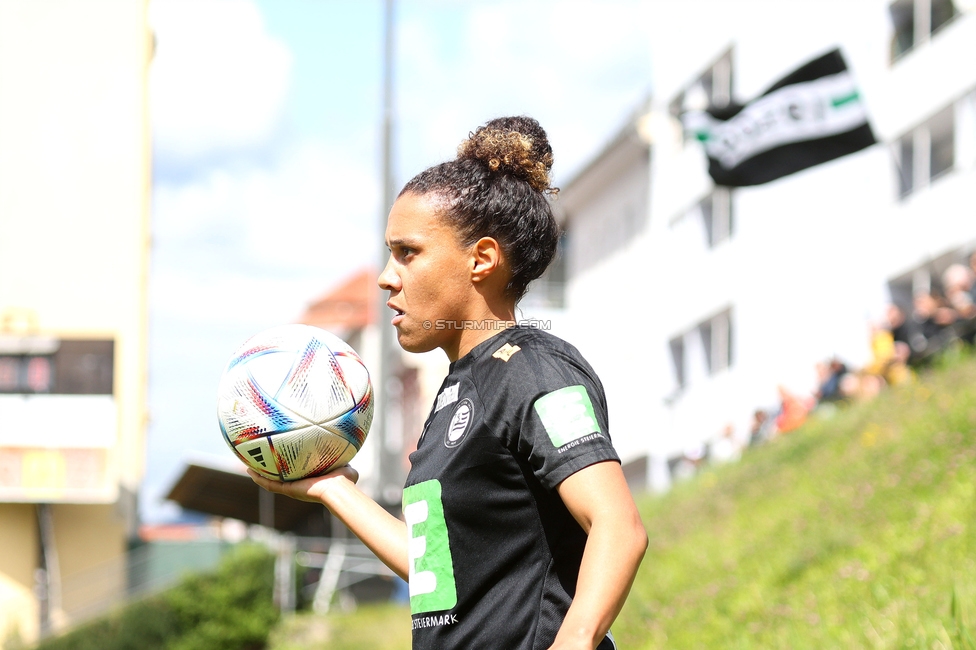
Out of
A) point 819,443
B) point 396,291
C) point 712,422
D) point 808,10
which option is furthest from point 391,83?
point 396,291

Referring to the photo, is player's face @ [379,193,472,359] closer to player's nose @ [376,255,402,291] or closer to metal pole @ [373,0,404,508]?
player's nose @ [376,255,402,291]

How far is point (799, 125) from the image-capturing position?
1192cm

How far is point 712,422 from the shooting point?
1105 inches

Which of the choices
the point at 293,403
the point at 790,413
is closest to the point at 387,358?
the point at 790,413

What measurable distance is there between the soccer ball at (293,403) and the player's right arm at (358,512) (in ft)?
0.11

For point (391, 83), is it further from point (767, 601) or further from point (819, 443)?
point (767, 601)

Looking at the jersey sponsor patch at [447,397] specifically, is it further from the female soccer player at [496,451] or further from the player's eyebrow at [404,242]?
the player's eyebrow at [404,242]

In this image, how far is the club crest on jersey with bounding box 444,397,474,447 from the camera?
2.70 m

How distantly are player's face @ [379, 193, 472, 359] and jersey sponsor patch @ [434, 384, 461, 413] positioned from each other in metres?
0.10

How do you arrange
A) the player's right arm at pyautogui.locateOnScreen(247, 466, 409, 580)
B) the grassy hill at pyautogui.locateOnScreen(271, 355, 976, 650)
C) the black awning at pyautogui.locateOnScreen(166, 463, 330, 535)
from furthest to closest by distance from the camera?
the black awning at pyautogui.locateOnScreen(166, 463, 330, 535) → the grassy hill at pyautogui.locateOnScreen(271, 355, 976, 650) → the player's right arm at pyautogui.locateOnScreen(247, 466, 409, 580)

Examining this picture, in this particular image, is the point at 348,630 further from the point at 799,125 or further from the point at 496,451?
the point at 496,451

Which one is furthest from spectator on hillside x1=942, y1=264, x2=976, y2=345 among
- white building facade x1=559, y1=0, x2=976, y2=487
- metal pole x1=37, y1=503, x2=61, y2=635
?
metal pole x1=37, y1=503, x2=61, y2=635

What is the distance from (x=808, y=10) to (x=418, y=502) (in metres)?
21.9

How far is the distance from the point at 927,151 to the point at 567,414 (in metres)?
18.2
